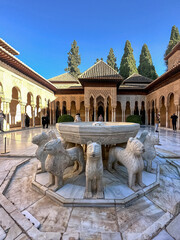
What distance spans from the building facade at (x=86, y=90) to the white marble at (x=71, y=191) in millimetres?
9923

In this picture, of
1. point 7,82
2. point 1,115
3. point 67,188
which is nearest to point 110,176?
point 67,188

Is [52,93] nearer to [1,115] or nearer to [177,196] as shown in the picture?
[1,115]

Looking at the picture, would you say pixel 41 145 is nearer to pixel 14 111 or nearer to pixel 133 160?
pixel 133 160

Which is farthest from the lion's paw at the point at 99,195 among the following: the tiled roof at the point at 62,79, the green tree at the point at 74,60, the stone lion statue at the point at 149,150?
the green tree at the point at 74,60

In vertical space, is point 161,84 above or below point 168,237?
above

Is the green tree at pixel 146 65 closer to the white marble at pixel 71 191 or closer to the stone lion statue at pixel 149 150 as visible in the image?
the stone lion statue at pixel 149 150

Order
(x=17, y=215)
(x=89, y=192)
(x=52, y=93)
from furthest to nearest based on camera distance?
(x=52, y=93) → (x=89, y=192) → (x=17, y=215)

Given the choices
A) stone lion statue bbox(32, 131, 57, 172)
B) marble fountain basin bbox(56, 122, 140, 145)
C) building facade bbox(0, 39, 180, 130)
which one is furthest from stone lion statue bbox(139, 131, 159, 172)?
building facade bbox(0, 39, 180, 130)

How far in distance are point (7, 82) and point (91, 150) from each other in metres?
11.4

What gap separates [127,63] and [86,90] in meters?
17.7

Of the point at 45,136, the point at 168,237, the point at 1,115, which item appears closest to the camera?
the point at 168,237

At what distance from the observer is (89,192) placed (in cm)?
192

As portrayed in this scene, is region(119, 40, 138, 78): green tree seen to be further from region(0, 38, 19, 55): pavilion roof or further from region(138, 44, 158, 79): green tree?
region(0, 38, 19, 55): pavilion roof

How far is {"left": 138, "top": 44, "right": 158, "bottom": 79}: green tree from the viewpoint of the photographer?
27.1 meters
